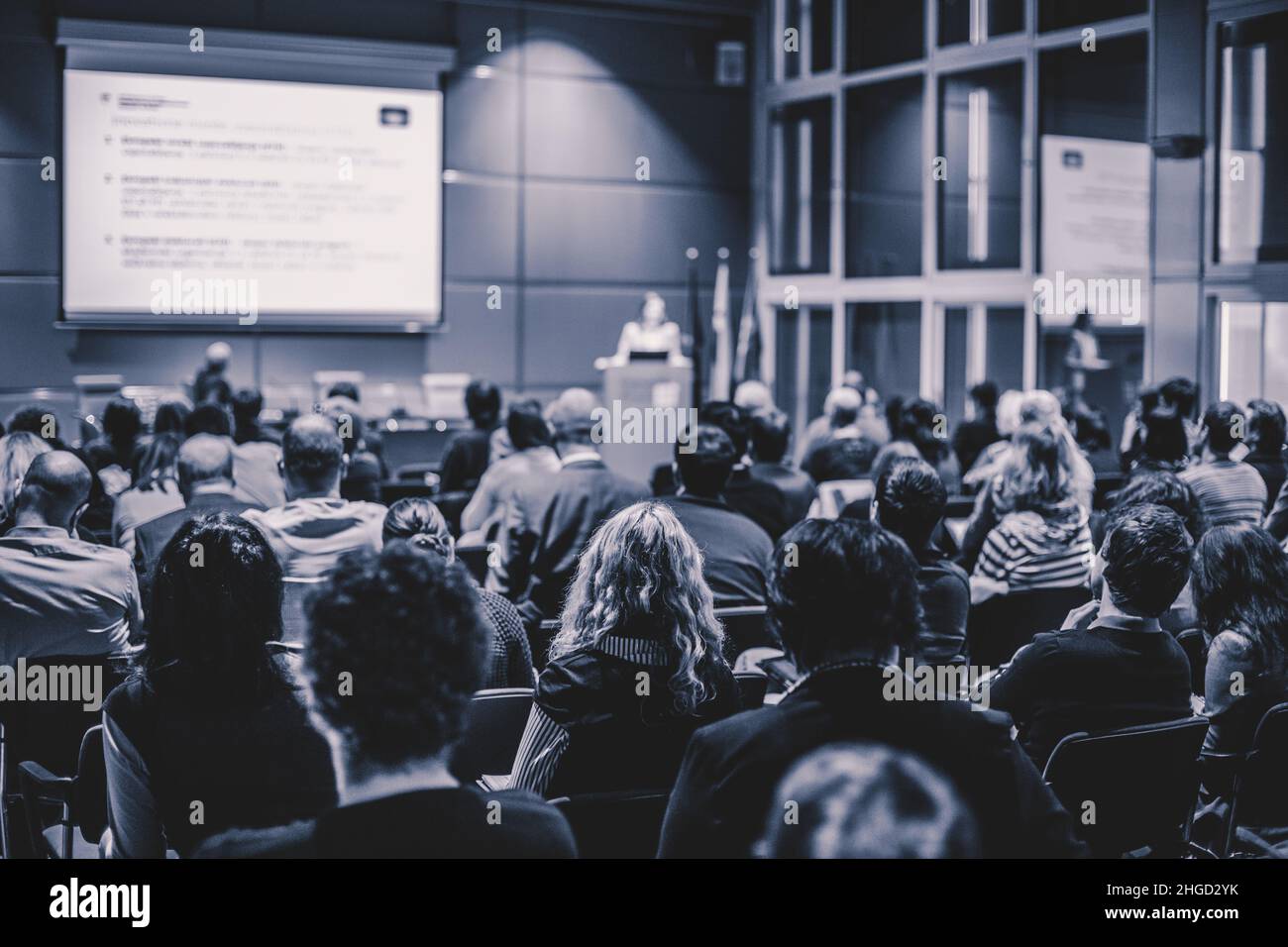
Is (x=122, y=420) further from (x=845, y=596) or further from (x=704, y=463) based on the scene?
(x=845, y=596)

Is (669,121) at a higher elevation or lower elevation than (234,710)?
higher

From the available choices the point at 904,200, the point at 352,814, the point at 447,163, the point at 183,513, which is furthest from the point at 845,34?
the point at 352,814

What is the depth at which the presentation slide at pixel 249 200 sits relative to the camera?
1030 centimetres

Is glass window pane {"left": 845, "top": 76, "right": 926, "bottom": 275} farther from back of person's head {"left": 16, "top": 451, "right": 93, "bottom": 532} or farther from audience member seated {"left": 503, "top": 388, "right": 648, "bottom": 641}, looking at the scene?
back of person's head {"left": 16, "top": 451, "right": 93, "bottom": 532}

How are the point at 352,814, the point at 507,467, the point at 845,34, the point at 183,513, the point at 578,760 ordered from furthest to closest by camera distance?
the point at 845,34
the point at 507,467
the point at 183,513
the point at 578,760
the point at 352,814

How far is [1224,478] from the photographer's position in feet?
17.7

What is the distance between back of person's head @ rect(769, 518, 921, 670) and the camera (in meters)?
1.96

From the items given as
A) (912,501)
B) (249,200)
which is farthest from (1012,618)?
(249,200)

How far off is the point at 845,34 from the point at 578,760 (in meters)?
10.8

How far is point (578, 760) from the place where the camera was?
2.60 metres

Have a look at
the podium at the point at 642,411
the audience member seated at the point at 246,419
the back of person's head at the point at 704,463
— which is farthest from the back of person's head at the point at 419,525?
the podium at the point at 642,411

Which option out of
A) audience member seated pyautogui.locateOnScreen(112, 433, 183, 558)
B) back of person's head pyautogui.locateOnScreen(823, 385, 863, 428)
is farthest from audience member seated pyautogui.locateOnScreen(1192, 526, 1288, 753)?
back of person's head pyautogui.locateOnScreen(823, 385, 863, 428)
